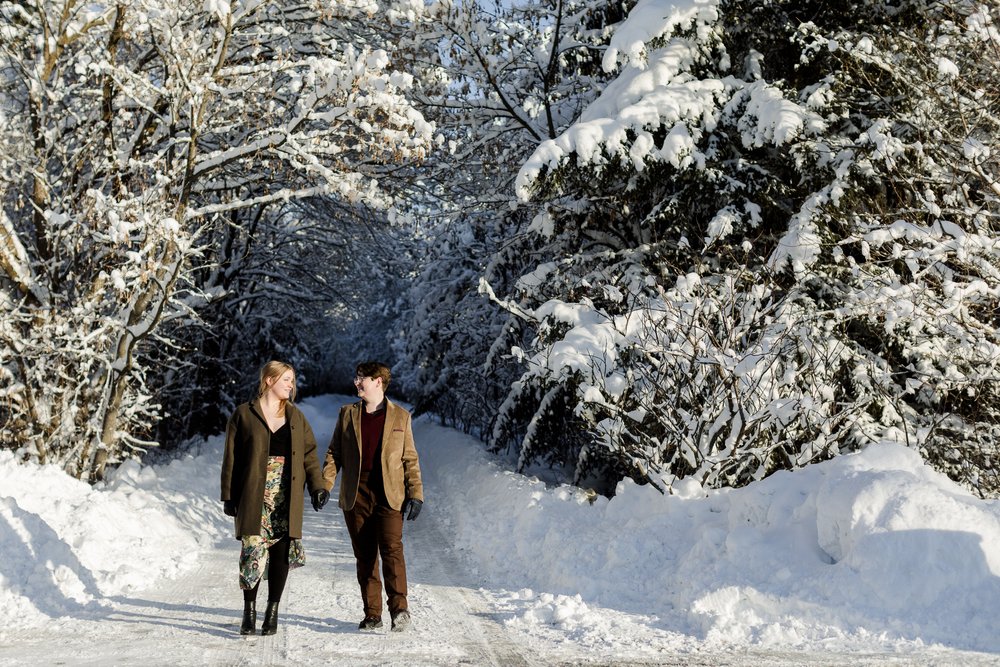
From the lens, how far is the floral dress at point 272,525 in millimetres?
5305

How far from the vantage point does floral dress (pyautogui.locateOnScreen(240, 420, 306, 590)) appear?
5305mm

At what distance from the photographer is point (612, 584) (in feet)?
20.9

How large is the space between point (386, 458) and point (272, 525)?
85cm

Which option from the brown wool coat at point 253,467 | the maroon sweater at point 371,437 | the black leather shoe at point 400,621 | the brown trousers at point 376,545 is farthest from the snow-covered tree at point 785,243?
the brown wool coat at point 253,467

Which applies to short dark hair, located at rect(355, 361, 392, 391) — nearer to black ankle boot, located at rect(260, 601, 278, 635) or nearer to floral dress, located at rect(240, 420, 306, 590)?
floral dress, located at rect(240, 420, 306, 590)

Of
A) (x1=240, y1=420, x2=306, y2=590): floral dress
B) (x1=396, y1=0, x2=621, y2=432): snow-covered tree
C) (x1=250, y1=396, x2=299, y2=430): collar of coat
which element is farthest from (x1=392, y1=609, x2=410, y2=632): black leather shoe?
(x1=396, y1=0, x2=621, y2=432): snow-covered tree

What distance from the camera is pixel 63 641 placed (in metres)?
5.10

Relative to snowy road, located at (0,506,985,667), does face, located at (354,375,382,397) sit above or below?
above

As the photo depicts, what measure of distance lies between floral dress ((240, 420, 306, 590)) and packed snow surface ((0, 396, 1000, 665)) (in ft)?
1.41

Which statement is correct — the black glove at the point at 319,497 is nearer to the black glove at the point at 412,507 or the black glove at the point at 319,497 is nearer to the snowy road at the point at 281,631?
the black glove at the point at 412,507

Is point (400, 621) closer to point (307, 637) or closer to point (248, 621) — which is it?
point (307, 637)

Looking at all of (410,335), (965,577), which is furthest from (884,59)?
(410,335)

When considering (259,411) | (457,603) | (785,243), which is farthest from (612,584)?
(785,243)

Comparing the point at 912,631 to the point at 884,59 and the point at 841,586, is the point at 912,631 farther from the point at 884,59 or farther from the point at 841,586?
the point at 884,59
